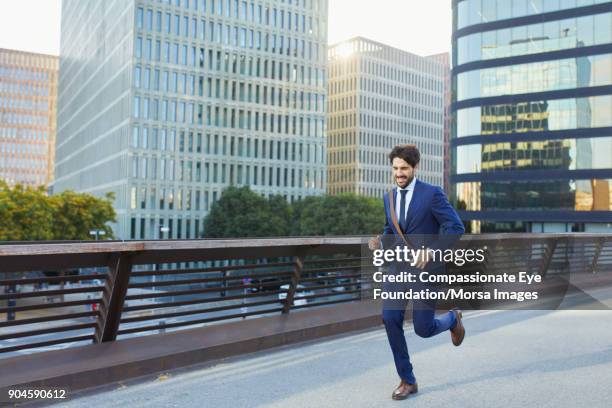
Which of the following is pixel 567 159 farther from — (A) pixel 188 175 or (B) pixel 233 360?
(B) pixel 233 360

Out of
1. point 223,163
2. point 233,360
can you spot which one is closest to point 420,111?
point 223,163

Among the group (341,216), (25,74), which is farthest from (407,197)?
(25,74)

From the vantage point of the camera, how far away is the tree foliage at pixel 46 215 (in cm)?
4728

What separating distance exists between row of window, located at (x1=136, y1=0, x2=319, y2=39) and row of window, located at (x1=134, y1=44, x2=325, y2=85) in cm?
211

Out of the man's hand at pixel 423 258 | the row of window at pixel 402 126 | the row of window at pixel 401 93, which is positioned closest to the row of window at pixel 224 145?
the row of window at pixel 402 126

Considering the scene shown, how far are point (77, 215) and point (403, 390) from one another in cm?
5286

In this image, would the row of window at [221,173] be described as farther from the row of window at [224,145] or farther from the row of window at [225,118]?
the row of window at [225,118]

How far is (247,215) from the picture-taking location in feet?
239

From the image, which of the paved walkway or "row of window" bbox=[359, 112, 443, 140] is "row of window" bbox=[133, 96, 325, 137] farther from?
the paved walkway

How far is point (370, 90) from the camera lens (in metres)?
130

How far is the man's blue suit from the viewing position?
219 inches

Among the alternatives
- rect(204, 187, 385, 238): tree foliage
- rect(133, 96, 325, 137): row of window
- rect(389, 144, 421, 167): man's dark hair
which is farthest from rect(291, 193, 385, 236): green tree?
rect(389, 144, 421, 167): man's dark hair

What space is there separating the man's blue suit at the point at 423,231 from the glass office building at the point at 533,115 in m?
55.8

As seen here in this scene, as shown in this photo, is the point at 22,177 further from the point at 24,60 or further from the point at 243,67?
the point at 243,67
